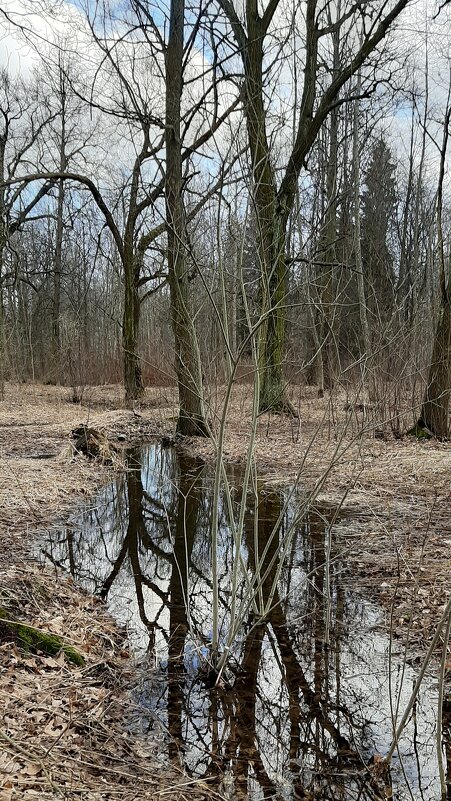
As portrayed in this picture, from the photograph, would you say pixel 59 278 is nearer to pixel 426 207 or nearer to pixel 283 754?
pixel 426 207

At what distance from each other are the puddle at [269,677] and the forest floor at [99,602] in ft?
0.56

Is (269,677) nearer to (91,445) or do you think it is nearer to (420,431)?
(91,445)

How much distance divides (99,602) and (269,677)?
1.59 meters

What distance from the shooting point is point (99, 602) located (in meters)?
4.45

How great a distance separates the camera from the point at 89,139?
21.7m

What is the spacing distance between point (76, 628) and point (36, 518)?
9.09 feet

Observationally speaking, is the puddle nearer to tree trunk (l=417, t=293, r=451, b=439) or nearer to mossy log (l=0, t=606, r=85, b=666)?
mossy log (l=0, t=606, r=85, b=666)

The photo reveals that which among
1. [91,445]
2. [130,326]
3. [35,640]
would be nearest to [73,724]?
[35,640]

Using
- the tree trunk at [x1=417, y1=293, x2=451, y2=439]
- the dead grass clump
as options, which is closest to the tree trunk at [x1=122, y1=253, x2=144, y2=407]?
the tree trunk at [x1=417, y1=293, x2=451, y2=439]

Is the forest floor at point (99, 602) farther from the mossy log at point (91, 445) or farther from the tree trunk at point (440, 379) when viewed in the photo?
the tree trunk at point (440, 379)

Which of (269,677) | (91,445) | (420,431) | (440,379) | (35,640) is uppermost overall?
(440,379)

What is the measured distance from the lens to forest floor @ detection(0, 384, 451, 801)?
2.49m

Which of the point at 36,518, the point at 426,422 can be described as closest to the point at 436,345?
the point at 426,422

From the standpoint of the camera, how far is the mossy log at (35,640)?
11.1 ft
